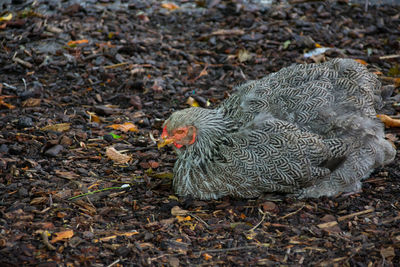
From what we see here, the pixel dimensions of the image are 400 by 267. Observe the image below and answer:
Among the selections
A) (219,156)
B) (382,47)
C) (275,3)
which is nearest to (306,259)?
(219,156)

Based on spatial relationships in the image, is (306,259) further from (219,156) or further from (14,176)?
(14,176)

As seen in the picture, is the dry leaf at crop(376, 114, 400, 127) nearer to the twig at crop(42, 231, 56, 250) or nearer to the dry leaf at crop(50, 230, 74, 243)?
the dry leaf at crop(50, 230, 74, 243)

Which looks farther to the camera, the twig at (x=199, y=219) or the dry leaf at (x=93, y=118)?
the dry leaf at (x=93, y=118)

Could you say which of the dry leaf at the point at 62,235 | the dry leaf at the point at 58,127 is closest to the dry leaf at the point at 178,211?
the dry leaf at the point at 62,235

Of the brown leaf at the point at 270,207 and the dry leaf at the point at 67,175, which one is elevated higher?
the dry leaf at the point at 67,175

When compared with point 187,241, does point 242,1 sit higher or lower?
higher

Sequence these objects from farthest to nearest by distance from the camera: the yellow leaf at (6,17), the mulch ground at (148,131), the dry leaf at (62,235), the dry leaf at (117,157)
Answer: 1. the yellow leaf at (6,17)
2. the dry leaf at (117,157)
3. the mulch ground at (148,131)
4. the dry leaf at (62,235)

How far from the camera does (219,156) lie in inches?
188

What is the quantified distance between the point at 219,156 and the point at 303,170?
85 cm

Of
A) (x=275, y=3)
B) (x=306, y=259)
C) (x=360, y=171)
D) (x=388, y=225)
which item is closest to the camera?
(x=306, y=259)

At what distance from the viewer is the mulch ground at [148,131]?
3.93m

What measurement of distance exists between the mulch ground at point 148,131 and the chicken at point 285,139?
0.21m

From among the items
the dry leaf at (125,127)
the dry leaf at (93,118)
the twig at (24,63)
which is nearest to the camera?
the dry leaf at (125,127)

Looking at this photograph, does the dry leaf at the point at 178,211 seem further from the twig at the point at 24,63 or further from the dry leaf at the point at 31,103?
the twig at the point at 24,63
